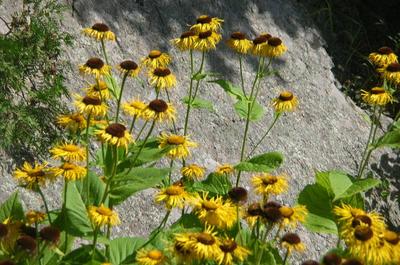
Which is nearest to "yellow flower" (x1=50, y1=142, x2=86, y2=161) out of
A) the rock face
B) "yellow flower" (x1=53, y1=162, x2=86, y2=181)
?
"yellow flower" (x1=53, y1=162, x2=86, y2=181)

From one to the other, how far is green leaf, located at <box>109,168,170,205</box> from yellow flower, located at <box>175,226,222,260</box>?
574 millimetres

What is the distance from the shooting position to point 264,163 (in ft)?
11.6

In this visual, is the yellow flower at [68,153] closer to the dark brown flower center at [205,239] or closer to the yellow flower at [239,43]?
the dark brown flower center at [205,239]

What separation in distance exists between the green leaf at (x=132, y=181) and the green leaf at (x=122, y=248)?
0.53 feet

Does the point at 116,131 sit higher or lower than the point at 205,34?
lower

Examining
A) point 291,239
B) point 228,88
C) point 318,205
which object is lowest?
point 318,205

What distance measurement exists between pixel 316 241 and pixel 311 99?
4.10ft

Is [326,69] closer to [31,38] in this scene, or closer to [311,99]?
[311,99]

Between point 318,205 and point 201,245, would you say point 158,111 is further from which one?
point 318,205

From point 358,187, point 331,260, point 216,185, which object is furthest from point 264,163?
point 331,260

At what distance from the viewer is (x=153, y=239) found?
3020mm

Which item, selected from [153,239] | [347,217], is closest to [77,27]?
[153,239]

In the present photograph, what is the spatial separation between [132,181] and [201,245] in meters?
0.75

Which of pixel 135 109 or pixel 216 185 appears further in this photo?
pixel 216 185
